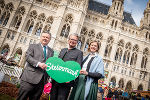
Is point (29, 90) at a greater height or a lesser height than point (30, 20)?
lesser

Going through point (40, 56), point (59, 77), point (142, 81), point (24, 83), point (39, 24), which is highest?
point (39, 24)

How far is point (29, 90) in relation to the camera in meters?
3.16

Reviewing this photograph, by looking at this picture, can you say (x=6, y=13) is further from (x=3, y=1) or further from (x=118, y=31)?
(x=118, y=31)

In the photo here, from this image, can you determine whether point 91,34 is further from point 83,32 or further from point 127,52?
point 127,52

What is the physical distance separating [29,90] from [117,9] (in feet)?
104

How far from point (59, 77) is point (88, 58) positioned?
1151mm

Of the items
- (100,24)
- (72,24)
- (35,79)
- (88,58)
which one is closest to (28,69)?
(35,79)

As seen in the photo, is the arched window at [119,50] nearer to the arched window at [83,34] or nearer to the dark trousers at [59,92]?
the arched window at [83,34]

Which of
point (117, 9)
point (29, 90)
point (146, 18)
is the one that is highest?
point (146, 18)

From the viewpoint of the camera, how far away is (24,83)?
10.4 ft

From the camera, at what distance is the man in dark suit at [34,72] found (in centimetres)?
314

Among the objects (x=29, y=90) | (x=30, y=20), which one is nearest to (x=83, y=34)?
(x=30, y=20)

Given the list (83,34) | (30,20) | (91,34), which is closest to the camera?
(30,20)

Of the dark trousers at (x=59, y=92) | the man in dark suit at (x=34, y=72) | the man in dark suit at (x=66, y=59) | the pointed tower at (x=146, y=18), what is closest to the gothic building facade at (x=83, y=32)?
the pointed tower at (x=146, y=18)
